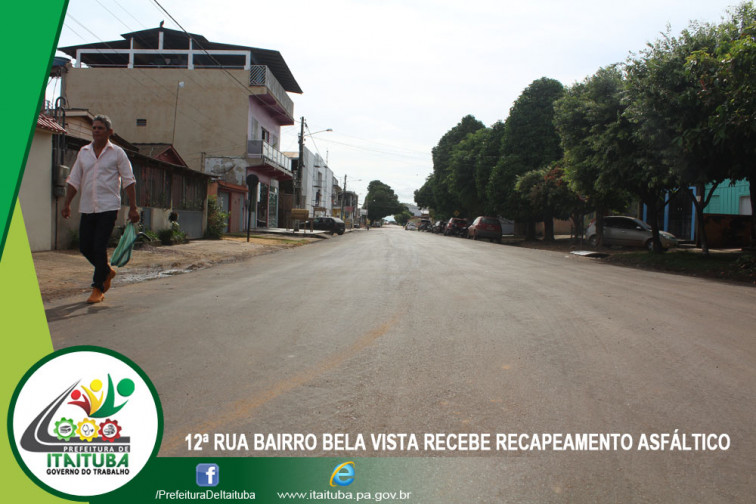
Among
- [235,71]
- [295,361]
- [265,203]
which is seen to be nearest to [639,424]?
[295,361]

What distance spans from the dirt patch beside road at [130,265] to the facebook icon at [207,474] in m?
5.09

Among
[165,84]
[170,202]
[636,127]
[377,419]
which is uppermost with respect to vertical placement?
[165,84]

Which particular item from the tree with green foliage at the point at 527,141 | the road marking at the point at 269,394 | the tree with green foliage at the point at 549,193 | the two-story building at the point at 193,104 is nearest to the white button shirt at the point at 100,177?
the road marking at the point at 269,394

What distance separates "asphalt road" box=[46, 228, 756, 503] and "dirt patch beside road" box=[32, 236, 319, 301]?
0.86 meters

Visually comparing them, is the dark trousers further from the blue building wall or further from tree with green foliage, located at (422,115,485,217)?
tree with green foliage, located at (422,115,485,217)

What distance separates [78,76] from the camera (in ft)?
101

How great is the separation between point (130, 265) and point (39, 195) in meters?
2.70

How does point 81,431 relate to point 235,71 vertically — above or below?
below

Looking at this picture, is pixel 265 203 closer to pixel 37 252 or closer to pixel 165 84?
pixel 165 84

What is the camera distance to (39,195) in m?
11.3

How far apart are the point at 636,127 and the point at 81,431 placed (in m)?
17.0

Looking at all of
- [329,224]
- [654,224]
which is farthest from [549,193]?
[329,224]

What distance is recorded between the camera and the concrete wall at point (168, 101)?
101ft

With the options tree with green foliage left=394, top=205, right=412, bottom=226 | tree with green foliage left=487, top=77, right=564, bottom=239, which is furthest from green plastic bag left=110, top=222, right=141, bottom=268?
tree with green foliage left=394, top=205, right=412, bottom=226
